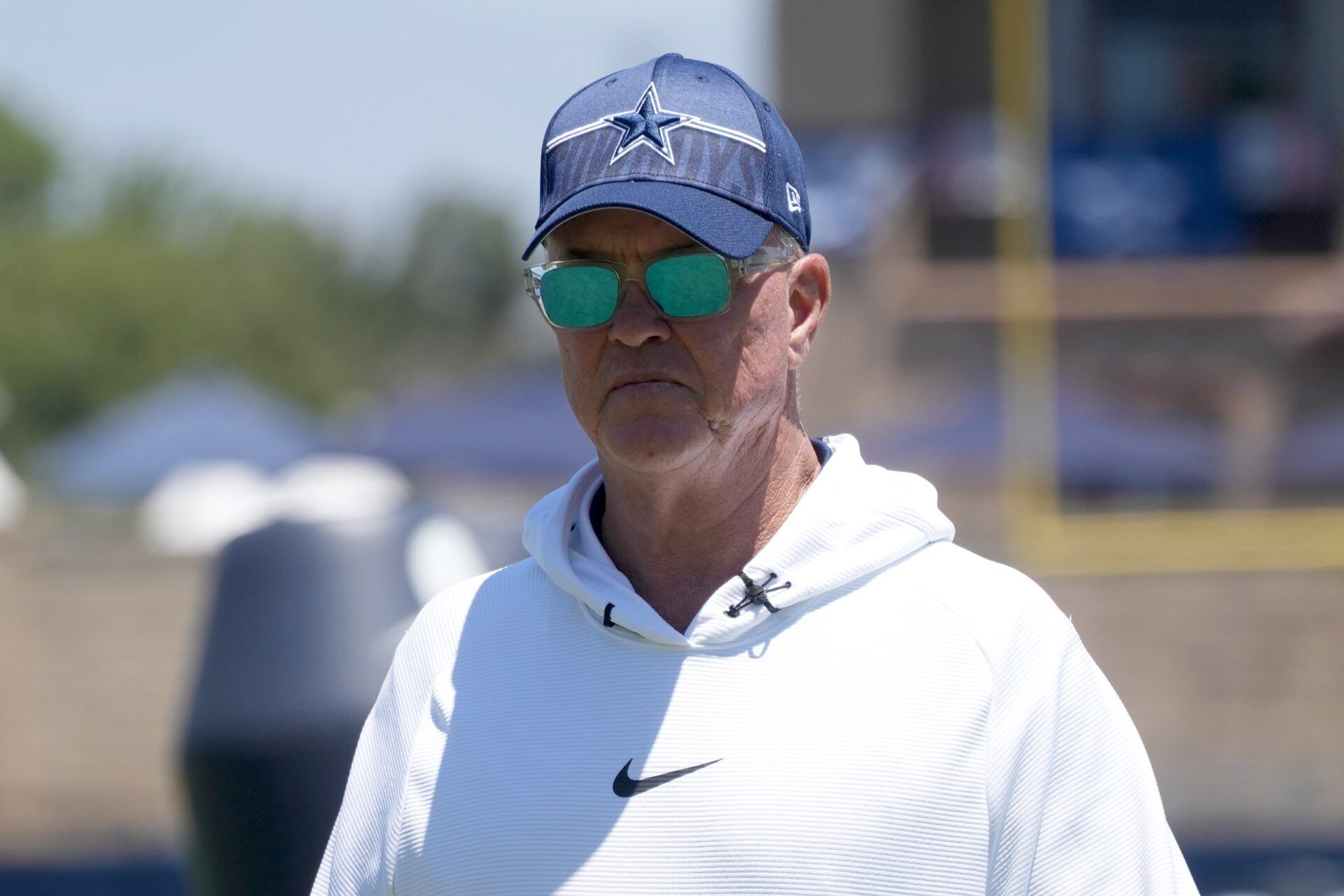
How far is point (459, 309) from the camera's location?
160ft

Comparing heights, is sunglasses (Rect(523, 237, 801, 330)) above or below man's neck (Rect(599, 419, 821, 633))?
above

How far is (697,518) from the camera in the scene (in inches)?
64.2

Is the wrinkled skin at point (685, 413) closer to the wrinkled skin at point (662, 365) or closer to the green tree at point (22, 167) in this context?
the wrinkled skin at point (662, 365)

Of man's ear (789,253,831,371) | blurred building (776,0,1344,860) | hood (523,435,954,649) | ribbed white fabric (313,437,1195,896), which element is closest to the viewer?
ribbed white fabric (313,437,1195,896)

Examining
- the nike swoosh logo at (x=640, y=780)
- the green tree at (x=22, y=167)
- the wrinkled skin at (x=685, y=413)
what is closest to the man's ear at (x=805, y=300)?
the wrinkled skin at (x=685, y=413)

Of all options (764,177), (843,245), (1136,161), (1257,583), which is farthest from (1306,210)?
(764,177)

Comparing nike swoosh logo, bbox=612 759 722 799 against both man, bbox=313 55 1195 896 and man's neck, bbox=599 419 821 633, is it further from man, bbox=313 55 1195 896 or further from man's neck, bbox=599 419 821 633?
man's neck, bbox=599 419 821 633

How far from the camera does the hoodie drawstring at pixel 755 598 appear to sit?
1535mm

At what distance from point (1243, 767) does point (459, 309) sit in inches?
1635

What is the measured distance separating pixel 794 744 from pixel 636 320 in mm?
424

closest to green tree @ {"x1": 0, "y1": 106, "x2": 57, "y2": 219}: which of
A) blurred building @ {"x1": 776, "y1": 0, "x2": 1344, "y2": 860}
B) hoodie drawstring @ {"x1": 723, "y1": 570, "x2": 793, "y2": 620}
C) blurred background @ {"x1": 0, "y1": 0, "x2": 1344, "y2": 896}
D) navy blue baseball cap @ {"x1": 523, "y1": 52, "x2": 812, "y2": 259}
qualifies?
blurred background @ {"x1": 0, "y1": 0, "x2": 1344, "y2": 896}

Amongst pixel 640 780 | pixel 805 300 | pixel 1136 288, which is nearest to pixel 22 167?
pixel 1136 288

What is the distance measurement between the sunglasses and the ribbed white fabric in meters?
0.23

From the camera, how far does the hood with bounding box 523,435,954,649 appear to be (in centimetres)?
154
